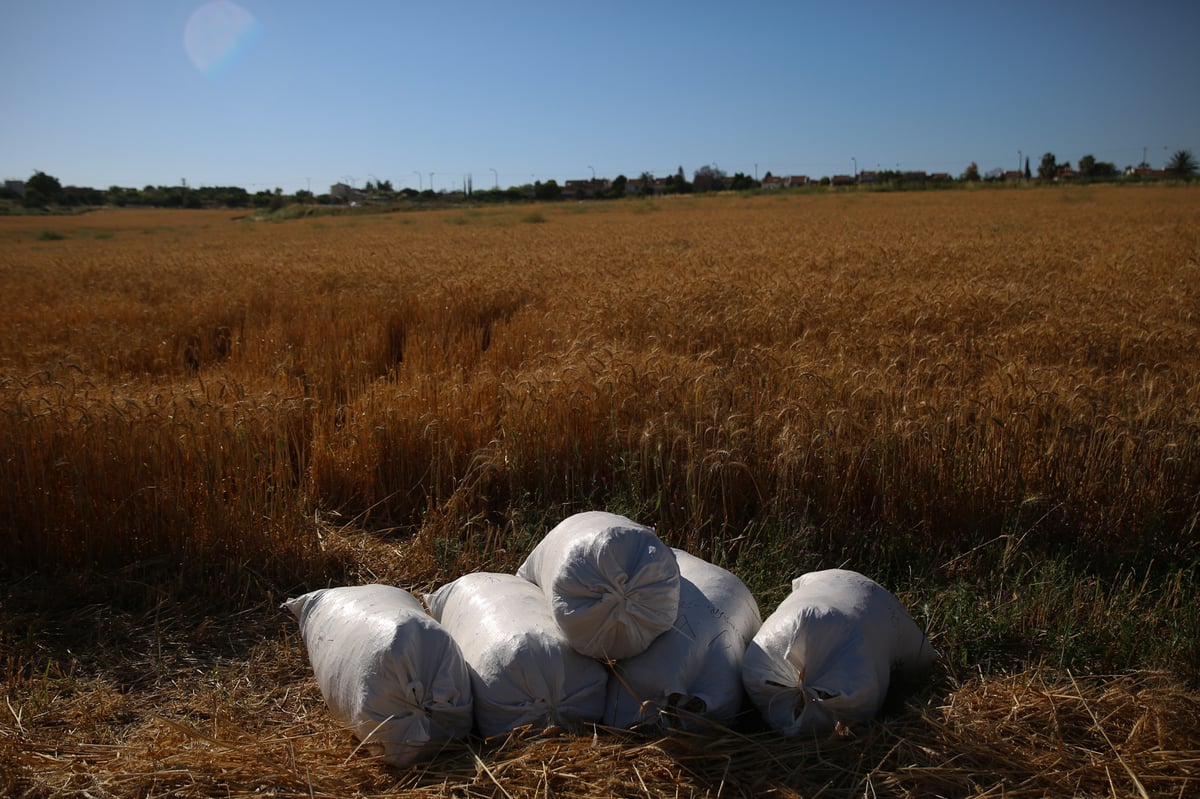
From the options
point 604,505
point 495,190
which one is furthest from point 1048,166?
point 604,505

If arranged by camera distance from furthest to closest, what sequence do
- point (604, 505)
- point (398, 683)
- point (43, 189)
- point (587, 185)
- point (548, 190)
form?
point (587, 185)
point (548, 190)
point (43, 189)
point (604, 505)
point (398, 683)

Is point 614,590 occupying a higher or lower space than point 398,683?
higher

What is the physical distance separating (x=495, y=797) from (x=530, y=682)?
0.36 metres

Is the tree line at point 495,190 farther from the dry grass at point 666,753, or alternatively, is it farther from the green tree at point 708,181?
the dry grass at point 666,753

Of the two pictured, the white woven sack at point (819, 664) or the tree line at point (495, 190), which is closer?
the white woven sack at point (819, 664)

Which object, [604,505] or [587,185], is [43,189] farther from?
[604,505]

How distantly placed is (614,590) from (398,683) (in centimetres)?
73

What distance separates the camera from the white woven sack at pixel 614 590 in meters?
2.48

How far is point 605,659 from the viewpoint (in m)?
2.58

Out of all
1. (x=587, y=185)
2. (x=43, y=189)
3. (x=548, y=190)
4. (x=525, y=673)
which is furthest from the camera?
(x=587, y=185)

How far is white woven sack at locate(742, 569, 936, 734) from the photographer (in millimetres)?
2471

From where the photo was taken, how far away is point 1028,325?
23.6 ft

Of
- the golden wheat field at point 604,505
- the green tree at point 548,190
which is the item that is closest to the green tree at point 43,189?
the green tree at point 548,190

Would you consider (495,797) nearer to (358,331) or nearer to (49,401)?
(49,401)
